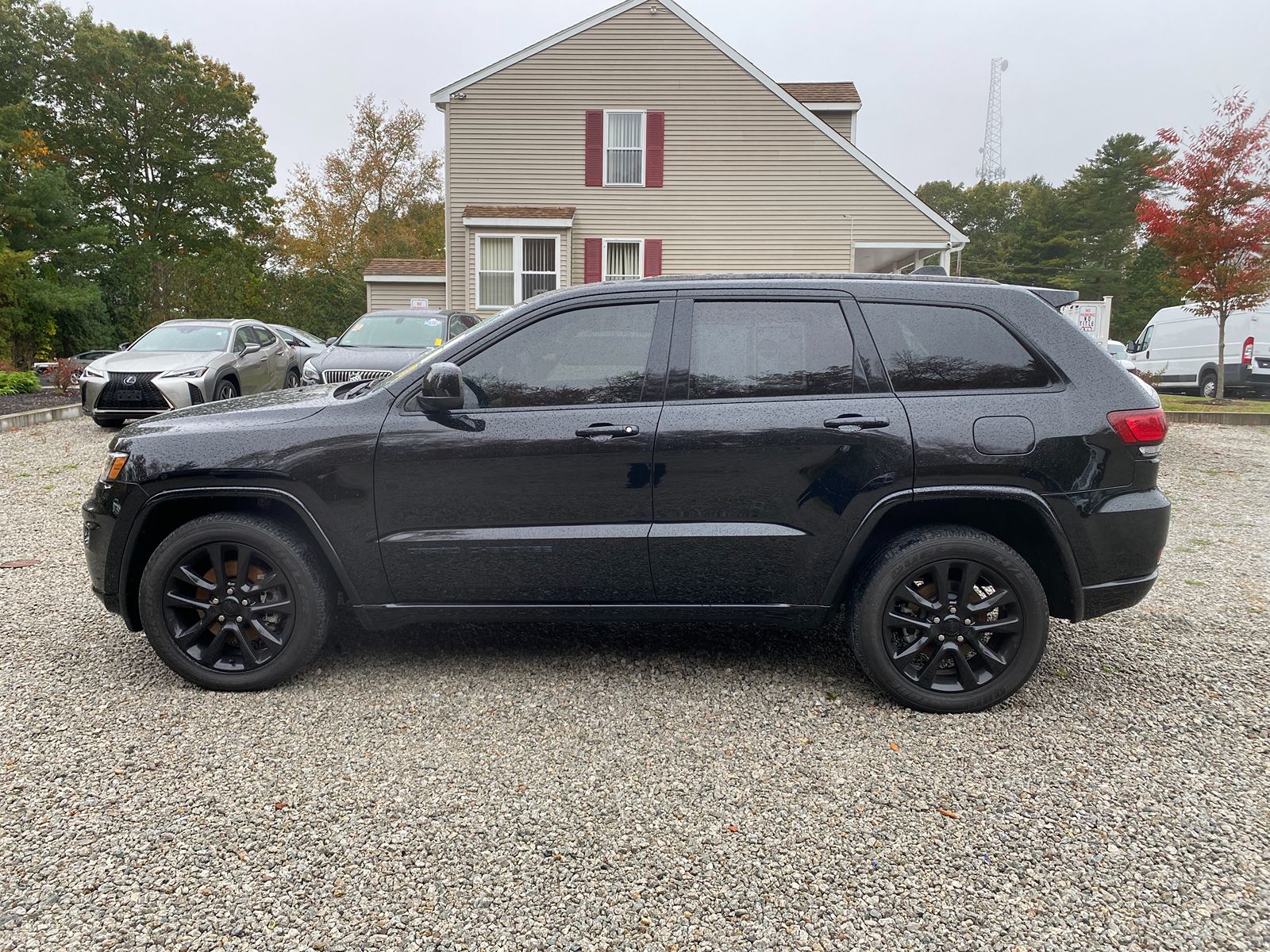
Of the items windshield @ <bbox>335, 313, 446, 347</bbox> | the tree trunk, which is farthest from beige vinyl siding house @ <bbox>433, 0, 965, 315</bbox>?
windshield @ <bbox>335, 313, 446, 347</bbox>

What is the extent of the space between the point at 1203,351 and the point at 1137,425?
19.7 m

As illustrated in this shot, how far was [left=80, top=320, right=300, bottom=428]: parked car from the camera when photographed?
446 inches

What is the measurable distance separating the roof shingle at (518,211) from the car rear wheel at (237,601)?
15937 mm

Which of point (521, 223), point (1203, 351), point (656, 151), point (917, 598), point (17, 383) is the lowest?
point (917, 598)

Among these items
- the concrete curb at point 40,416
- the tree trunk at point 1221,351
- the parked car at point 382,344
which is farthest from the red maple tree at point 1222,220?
the concrete curb at point 40,416

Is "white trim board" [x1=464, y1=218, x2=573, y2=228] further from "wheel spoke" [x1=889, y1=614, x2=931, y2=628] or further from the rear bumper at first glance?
the rear bumper

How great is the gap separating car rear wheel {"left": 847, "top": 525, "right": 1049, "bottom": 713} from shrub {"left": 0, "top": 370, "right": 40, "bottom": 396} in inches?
657

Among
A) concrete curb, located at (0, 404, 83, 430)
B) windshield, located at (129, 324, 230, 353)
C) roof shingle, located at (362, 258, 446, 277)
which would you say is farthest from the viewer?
roof shingle, located at (362, 258, 446, 277)

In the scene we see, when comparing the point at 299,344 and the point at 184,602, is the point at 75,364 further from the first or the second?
the point at 184,602

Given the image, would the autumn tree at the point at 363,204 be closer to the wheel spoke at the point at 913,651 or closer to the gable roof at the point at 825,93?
the gable roof at the point at 825,93

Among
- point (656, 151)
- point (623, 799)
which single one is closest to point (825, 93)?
point (656, 151)

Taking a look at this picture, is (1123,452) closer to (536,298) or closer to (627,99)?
(536,298)

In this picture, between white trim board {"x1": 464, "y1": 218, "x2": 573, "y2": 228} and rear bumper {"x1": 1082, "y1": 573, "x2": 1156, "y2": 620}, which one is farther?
white trim board {"x1": 464, "y1": 218, "x2": 573, "y2": 228}

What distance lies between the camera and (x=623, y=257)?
19453 mm
